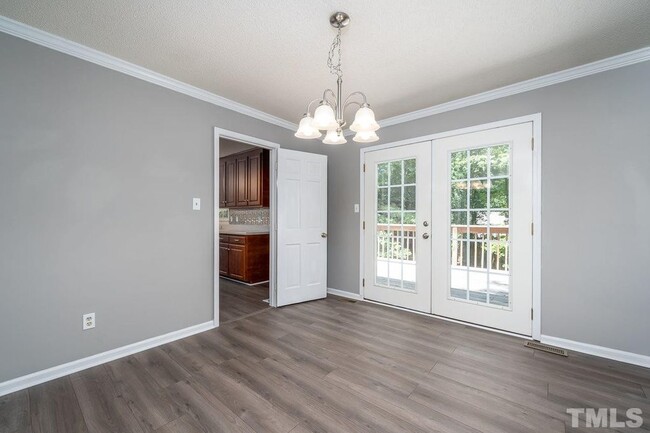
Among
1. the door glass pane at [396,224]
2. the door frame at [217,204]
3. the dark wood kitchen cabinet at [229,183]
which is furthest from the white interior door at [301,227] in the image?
the dark wood kitchen cabinet at [229,183]

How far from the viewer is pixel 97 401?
1810 mm

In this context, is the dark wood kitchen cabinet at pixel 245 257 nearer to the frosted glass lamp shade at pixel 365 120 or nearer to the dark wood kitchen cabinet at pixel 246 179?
the dark wood kitchen cabinet at pixel 246 179

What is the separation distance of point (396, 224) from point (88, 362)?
3376mm

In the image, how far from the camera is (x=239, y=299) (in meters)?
4.00

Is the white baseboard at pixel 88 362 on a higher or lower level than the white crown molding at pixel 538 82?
lower

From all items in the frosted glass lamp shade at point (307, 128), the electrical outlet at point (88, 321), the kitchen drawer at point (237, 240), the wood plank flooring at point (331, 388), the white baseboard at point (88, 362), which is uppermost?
the frosted glass lamp shade at point (307, 128)

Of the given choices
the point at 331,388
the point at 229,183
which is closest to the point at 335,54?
the point at 331,388

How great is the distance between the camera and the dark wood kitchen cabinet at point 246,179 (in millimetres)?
5016

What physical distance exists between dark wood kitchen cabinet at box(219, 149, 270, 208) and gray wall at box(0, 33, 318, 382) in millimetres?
1976

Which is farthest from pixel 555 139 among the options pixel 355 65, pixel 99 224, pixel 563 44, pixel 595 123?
pixel 99 224

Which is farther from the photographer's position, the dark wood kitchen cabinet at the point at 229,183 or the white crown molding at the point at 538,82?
the dark wood kitchen cabinet at the point at 229,183

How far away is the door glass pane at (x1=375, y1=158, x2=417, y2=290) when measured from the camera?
350 cm

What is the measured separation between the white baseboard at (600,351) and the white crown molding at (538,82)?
241 cm

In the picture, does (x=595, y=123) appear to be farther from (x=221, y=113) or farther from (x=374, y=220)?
(x=221, y=113)
